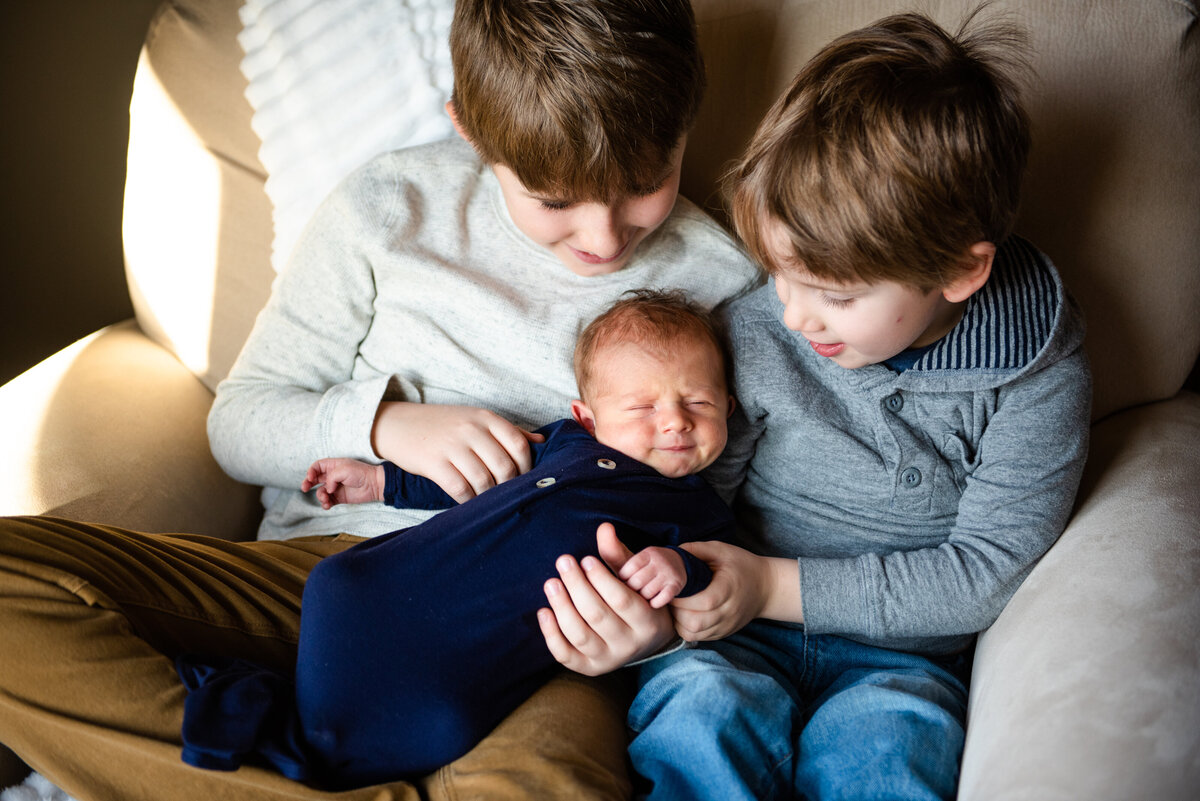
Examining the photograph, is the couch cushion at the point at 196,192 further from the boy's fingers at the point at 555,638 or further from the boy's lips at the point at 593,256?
the boy's fingers at the point at 555,638

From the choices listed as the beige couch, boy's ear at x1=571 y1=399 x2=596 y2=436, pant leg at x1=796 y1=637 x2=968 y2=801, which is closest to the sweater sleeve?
the beige couch

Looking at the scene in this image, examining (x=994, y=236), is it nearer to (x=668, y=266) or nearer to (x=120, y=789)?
(x=668, y=266)

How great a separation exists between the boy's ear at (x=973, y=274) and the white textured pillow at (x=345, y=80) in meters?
0.80

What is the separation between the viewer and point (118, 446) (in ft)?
3.98

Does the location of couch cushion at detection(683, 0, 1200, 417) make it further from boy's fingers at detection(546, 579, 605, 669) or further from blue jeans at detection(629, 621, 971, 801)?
boy's fingers at detection(546, 579, 605, 669)

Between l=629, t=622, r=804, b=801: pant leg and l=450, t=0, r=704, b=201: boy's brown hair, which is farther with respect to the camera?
l=450, t=0, r=704, b=201: boy's brown hair

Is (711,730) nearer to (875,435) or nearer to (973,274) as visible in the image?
(875,435)

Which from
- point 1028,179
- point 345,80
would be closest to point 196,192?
point 345,80

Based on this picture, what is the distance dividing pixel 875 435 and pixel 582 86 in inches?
20.9

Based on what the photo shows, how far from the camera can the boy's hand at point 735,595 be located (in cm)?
101

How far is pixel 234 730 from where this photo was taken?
0.84 m

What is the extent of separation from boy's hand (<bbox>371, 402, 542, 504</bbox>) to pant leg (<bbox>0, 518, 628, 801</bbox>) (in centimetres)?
27

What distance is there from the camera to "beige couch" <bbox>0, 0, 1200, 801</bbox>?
812mm

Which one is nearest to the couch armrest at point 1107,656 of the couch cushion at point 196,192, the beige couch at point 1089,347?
the beige couch at point 1089,347
